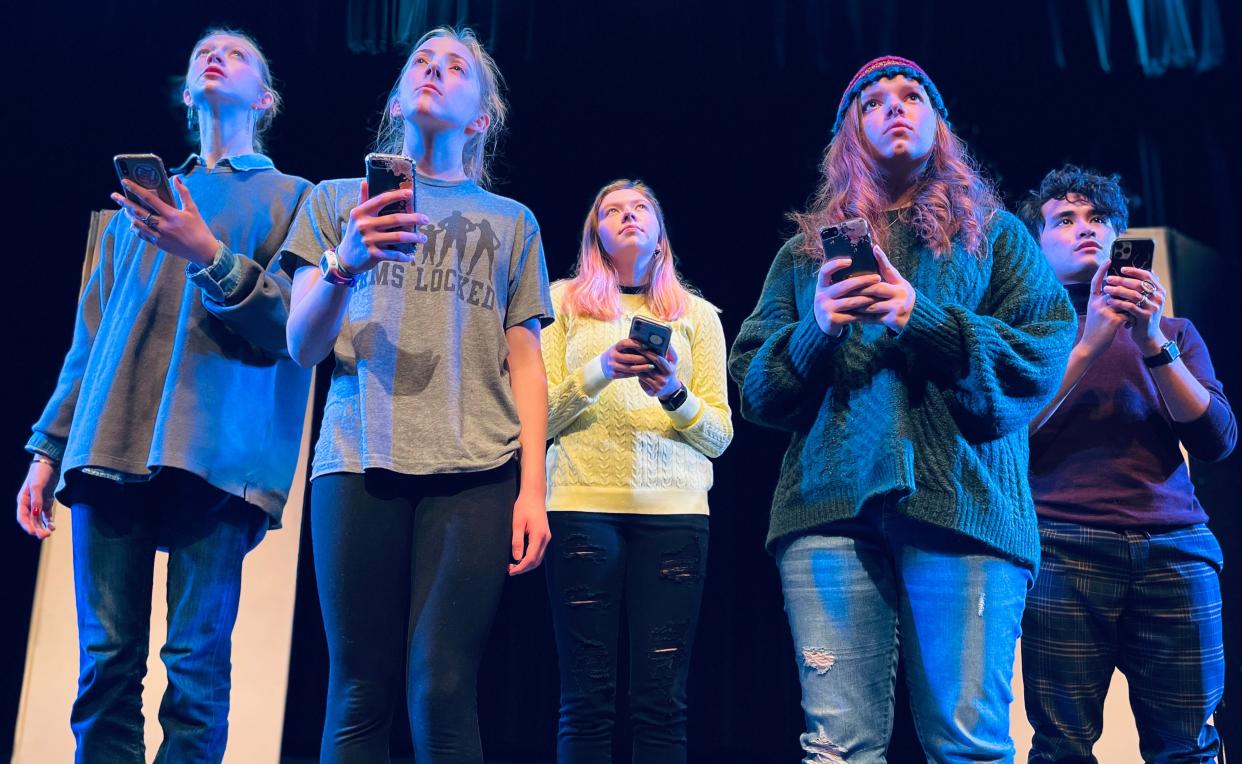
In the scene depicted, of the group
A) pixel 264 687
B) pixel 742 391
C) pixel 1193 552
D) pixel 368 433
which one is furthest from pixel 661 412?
pixel 264 687

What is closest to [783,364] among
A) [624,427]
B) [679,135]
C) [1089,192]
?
[624,427]

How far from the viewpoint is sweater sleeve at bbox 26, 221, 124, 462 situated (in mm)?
1893

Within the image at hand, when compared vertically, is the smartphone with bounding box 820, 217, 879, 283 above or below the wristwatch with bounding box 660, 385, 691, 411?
above

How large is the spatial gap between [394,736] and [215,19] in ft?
9.17

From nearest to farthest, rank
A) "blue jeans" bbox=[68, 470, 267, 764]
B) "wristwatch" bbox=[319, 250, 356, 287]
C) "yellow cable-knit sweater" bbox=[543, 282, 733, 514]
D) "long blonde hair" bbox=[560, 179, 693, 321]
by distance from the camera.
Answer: "wristwatch" bbox=[319, 250, 356, 287] < "blue jeans" bbox=[68, 470, 267, 764] < "yellow cable-knit sweater" bbox=[543, 282, 733, 514] < "long blonde hair" bbox=[560, 179, 693, 321]

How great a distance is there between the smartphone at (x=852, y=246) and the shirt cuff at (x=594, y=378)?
86 centimetres

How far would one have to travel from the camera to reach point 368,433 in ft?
5.01

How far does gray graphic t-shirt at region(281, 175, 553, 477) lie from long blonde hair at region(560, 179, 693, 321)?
69 centimetres

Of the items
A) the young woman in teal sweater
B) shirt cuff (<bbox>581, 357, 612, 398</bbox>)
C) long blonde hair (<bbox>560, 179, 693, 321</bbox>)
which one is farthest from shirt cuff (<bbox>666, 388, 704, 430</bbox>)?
the young woman in teal sweater

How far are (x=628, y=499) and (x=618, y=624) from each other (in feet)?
0.87

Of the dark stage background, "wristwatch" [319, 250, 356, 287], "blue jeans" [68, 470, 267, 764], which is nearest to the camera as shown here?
"wristwatch" [319, 250, 356, 287]

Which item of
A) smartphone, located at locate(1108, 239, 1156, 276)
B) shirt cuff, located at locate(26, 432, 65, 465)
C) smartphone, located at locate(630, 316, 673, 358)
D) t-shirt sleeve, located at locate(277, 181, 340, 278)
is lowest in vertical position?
shirt cuff, located at locate(26, 432, 65, 465)

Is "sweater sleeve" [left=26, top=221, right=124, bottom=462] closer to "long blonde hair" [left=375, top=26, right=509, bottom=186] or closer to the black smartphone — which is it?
"long blonde hair" [left=375, top=26, right=509, bottom=186]

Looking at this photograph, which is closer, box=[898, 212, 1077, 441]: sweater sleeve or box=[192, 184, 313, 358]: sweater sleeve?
box=[898, 212, 1077, 441]: sweater sleeve
